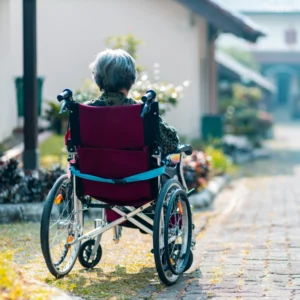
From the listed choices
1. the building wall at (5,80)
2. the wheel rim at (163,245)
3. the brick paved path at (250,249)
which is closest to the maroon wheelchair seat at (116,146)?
the wheel rim at (163,245)

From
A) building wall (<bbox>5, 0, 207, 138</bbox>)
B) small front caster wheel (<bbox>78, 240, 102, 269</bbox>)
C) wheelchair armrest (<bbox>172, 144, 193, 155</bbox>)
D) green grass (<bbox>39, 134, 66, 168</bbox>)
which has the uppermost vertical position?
building wall (<bbox>5, 0, 207, 138</bbox>)

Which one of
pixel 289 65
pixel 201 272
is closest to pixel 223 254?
pixel 201 272

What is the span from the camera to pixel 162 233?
5.89 metres

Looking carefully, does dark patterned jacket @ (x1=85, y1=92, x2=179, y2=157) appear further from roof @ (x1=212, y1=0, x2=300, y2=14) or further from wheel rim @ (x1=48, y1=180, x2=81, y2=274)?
roof @ (x1=212, y1=0, x2=300, y2=14)

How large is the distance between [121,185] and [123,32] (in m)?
11.4

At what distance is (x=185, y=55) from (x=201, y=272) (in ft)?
37.3

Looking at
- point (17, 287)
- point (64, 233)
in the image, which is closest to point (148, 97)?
point (64, 233)

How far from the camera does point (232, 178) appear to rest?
598 inches

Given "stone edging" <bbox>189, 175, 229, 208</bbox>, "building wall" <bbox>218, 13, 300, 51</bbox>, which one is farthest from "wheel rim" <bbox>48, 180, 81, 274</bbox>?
"building wall" <bbox>218, 13, 300, 51</bbox>

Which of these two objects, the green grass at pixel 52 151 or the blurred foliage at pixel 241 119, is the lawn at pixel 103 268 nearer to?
the green grass at pixel 52 151

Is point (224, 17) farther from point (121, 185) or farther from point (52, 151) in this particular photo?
point (121, 185)

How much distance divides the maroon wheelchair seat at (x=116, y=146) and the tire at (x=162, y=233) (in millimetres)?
115

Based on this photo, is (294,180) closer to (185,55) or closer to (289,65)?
(185,55)

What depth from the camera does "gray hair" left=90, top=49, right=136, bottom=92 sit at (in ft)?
19.6
